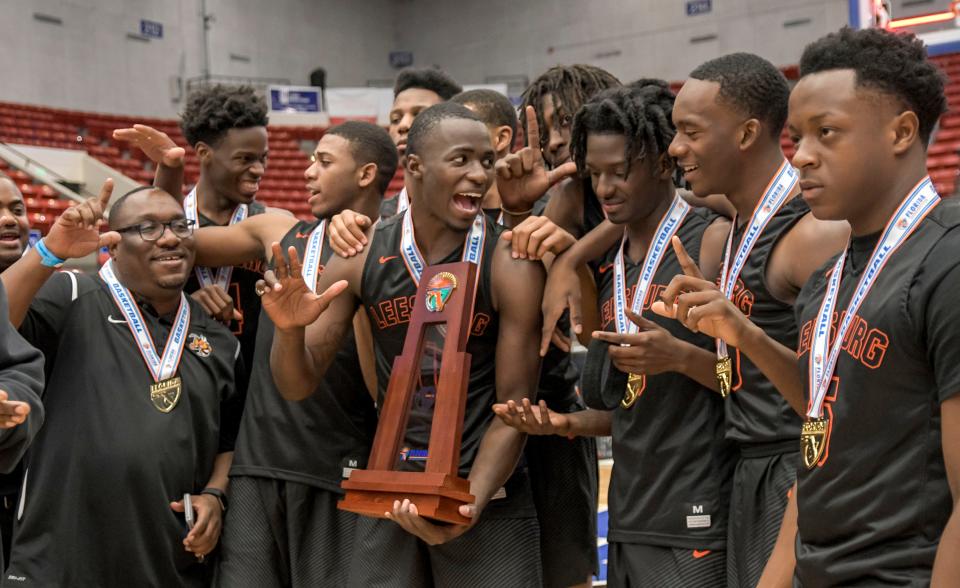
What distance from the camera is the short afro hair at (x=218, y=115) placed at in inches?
185

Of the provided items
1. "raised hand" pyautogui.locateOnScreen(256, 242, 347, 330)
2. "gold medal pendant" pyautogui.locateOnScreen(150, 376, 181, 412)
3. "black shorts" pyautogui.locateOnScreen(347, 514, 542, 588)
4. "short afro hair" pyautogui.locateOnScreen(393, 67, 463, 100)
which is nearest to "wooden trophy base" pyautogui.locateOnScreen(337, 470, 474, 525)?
"black shorts" pyautogui.locateOnScreen(347, 514, 542, 588)

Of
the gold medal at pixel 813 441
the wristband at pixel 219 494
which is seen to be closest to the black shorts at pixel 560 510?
the wristband at pixel 219 494

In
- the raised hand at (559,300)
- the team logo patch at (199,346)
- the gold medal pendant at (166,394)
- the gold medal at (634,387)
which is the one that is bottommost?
the gold medal pendant at (166,394)

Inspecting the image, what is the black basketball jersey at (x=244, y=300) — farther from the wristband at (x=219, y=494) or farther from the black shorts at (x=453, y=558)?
the black shorts at (x=453, y=558)

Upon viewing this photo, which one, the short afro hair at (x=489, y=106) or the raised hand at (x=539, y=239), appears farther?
the short afro hair at (x=489, y=106)

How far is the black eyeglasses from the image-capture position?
4.10 meters

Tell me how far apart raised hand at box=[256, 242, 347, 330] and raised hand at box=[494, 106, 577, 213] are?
2.95ft

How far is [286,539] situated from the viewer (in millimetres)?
3957

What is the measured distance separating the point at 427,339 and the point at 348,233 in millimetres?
565

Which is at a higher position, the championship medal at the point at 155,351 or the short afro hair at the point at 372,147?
the short afro hair at the point at 372,147

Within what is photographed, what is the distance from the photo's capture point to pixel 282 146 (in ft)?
70.3

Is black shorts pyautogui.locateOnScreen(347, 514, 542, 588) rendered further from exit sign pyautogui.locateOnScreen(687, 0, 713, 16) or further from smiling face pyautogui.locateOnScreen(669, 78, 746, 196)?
exit sign pyautogui.locateOnScreen(687, 0, 713, 16)

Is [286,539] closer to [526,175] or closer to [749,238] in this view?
[526,175]

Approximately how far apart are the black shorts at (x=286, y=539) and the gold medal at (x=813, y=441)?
6.65 ft
